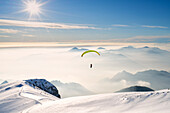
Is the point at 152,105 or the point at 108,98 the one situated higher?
the point at 108,98

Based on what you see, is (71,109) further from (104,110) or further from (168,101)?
(168,101)

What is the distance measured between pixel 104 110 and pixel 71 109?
4.28 metres

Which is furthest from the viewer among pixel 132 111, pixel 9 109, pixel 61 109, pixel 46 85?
pixel 46 85

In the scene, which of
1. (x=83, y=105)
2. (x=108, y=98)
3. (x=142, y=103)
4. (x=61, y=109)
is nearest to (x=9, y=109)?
(x=61, y=109)

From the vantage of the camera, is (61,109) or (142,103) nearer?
(142,103)

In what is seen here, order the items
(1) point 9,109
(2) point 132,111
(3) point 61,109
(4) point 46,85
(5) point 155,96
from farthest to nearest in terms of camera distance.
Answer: (4) point 46,85 → (1) point 9,109 → (3) point 61,109 → (5) point 155,96 → (2) point 132,111

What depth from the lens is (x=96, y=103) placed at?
18781 millimetres

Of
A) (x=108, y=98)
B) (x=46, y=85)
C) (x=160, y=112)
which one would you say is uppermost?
(x=46, y=85)

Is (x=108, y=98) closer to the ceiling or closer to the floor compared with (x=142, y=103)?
closer to the ceiling

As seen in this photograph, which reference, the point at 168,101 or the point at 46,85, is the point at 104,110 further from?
the point at 46,85

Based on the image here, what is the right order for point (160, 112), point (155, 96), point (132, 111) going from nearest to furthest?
point (160, 112) → point (132, 111) → point (155, 96)

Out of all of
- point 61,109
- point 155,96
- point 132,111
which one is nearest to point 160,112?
point 132,111

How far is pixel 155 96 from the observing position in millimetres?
17156

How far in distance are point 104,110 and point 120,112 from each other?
6.88ft
